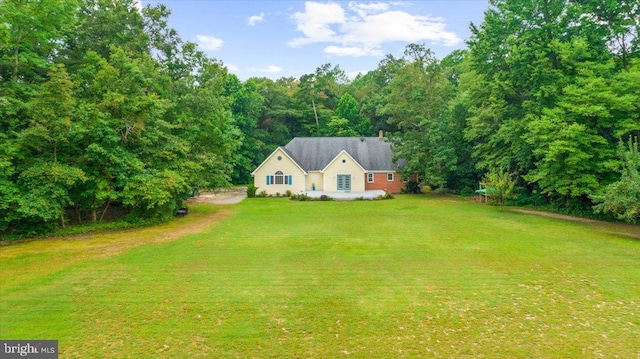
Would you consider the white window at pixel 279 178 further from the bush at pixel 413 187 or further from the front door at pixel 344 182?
the bush at pixel 413 187

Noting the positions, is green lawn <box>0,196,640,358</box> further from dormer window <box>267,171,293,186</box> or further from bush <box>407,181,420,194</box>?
bush <box>407,181,420,194</box>

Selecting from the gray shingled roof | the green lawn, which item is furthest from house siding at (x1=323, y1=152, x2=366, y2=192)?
the green lawn

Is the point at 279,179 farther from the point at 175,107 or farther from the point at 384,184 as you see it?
the point at 175,107

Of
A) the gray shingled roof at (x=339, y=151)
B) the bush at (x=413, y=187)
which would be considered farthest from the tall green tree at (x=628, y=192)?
the gray shingled roof at (x=339, y=151)

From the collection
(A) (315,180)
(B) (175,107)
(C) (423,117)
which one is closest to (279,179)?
(A) (315,180)

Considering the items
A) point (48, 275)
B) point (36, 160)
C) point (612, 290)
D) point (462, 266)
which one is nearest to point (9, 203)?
point (36, 160)

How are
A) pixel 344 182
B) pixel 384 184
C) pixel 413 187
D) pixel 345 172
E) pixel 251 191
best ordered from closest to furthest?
pixel 251 191
pixel 345 172
pixel 344 182
pixel 413 187
pixel 384 184
